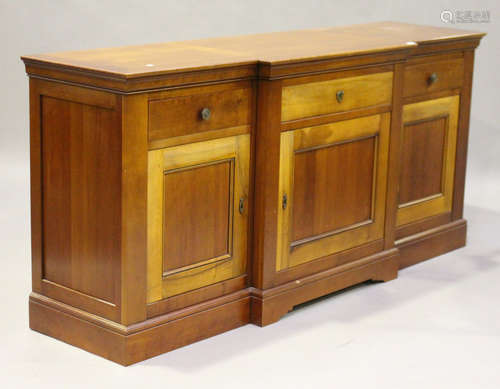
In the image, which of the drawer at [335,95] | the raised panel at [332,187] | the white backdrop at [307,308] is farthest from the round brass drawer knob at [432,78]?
the white backdrop at [307,308]

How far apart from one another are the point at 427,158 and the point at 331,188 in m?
0.82

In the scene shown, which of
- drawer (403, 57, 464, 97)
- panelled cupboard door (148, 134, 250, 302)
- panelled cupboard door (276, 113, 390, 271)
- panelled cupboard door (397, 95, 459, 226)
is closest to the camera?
panelled cupboard door (148, 134, 250, 302)

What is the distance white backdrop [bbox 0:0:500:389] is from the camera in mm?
3645

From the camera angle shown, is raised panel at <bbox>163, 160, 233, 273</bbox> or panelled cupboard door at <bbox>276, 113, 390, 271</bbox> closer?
raised panel at <bbox>163, 160, 233, 273</bbox>

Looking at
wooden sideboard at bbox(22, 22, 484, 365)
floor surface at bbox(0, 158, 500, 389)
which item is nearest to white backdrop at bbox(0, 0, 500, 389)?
floor surface at bbox(0, 158, 500, 389)

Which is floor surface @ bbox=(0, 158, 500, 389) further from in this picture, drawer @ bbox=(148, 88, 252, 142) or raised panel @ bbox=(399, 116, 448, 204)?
drawer @ bbox=(148, 88, 252, 142)

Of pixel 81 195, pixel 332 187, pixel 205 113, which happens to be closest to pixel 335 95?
pixel 332 187

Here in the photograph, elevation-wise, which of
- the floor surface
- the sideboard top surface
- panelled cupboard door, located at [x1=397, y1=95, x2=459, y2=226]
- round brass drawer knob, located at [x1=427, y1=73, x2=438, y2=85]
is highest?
the sideboard top surface

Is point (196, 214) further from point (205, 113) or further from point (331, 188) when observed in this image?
point (331, 188)

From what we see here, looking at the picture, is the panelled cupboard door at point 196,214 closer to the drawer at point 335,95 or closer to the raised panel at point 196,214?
the raised panel at point 196,214

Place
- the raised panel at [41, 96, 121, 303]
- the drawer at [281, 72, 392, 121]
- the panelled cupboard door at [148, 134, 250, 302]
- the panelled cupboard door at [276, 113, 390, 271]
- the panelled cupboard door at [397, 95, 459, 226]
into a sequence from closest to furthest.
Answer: the raised panel at [41, 96, 121, 303] → the panelled cupboard door at [148, 134, 250, 302] → the drawer at [281, 72, 392, 121] → the panelled cupboard door at [276, 113, 390, 271] → the panelled cupboard door at [397, 95, 459, 226]

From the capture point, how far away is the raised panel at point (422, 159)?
15.7 ft

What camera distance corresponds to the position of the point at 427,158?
4910 millimetres

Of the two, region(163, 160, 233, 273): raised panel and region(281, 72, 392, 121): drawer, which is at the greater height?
region(281, 72, 392, 121): drawer
